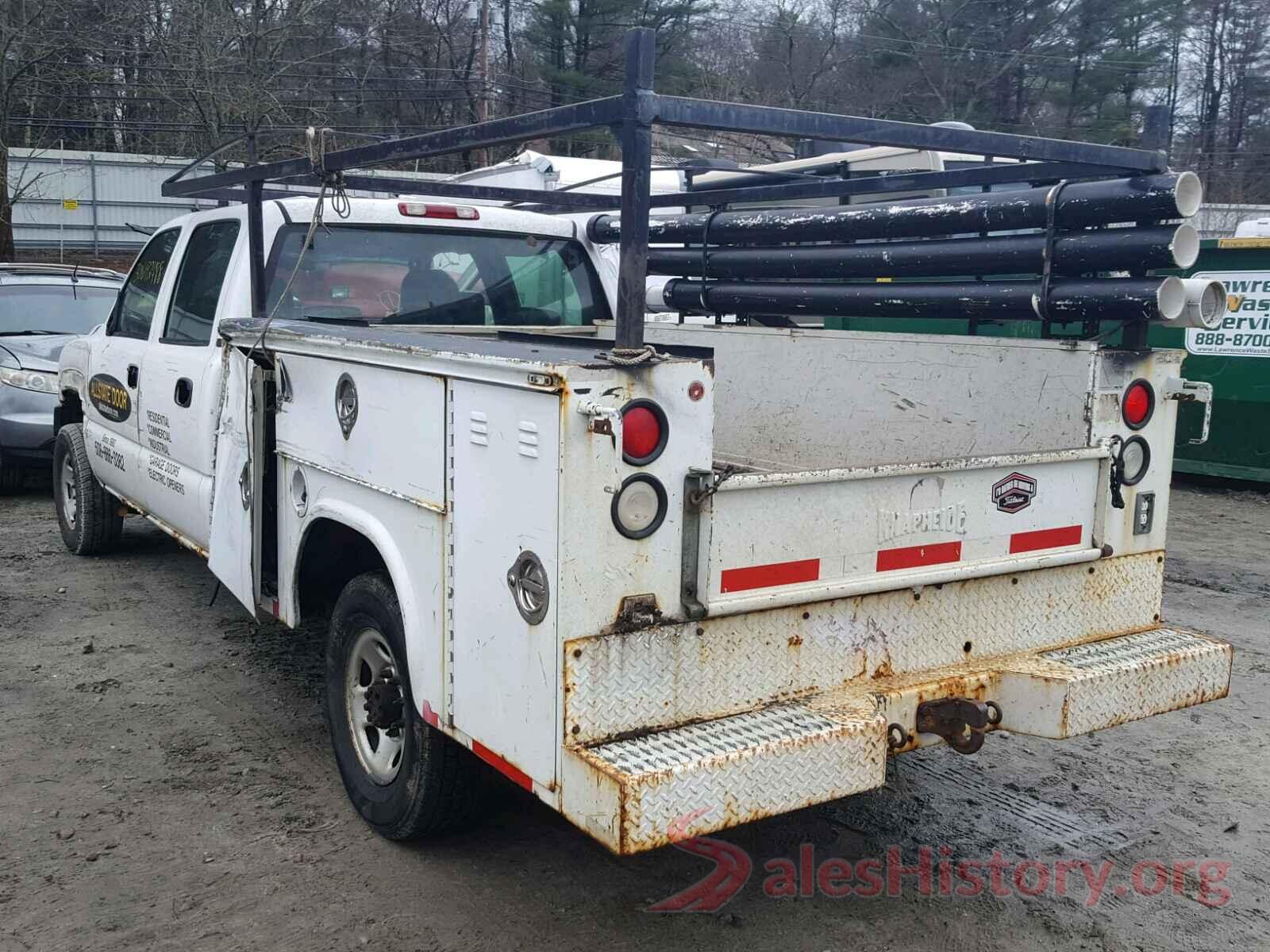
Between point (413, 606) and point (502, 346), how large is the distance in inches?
29.8

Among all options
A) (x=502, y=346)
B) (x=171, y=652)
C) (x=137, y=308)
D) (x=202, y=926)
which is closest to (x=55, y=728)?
(x=171, y=652)


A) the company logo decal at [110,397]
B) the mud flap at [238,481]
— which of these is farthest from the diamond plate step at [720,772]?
the company logo decal at [110,397]

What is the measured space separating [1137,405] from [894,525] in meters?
1.03

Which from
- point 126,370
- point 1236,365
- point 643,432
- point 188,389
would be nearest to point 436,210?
point 188,389

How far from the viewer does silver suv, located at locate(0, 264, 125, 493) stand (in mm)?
9195

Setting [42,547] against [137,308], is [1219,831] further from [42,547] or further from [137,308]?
[42,547]

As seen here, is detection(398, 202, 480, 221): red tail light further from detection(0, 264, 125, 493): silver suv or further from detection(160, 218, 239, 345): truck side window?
detection(0, 264, 125, 493): silver suv

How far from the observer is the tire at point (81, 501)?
7156 mm

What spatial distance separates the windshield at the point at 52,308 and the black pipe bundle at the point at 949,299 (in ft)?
21.7

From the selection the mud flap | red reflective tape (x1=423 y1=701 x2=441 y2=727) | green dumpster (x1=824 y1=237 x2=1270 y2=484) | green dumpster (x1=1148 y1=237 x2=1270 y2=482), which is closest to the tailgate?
red reflective tape (x1=423 y1=701 x2=441 y2=727)

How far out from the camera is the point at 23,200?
20344 millimetres

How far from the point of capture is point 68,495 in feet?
24.8

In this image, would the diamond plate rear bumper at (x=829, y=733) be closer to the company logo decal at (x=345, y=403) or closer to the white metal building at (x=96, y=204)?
the company logo decal at (x=345, y=403)

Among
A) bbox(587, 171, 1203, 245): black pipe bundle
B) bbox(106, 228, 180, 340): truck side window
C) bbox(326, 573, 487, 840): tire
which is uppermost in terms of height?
bbox(587, 171, 1203, 245): black pipe bundle
